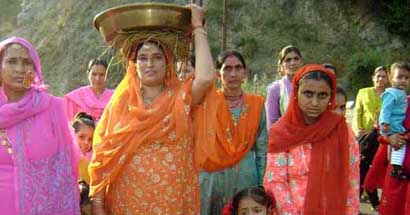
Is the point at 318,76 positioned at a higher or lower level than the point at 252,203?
higher

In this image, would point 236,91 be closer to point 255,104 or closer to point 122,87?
point 255,104

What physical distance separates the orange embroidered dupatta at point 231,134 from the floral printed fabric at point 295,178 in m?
0.27

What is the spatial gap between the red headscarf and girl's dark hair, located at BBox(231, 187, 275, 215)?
0.31 metres

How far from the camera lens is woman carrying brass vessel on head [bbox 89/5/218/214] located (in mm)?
3125

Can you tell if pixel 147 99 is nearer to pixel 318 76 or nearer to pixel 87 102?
pixel 318 76

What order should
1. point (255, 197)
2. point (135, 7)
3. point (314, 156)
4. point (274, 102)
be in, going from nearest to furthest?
point (135, 7)
point (314, 156)
point (255, 197)
point (274, 102)

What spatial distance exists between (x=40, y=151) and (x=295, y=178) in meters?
1.44

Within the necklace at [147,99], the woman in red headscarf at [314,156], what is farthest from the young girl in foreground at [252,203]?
the necklace at [147,99]

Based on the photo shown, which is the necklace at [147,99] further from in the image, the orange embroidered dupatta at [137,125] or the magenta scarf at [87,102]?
the magenta scarf at [87,102]

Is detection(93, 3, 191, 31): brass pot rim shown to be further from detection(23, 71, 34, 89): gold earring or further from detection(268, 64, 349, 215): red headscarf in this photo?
detection(268, 64, 349, 215): red headscarf

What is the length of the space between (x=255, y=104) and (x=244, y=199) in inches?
26.8

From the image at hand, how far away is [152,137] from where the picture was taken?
3.11m

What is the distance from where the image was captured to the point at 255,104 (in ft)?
13.2

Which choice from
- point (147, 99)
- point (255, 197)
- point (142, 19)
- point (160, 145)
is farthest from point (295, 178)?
point (142, 19)
